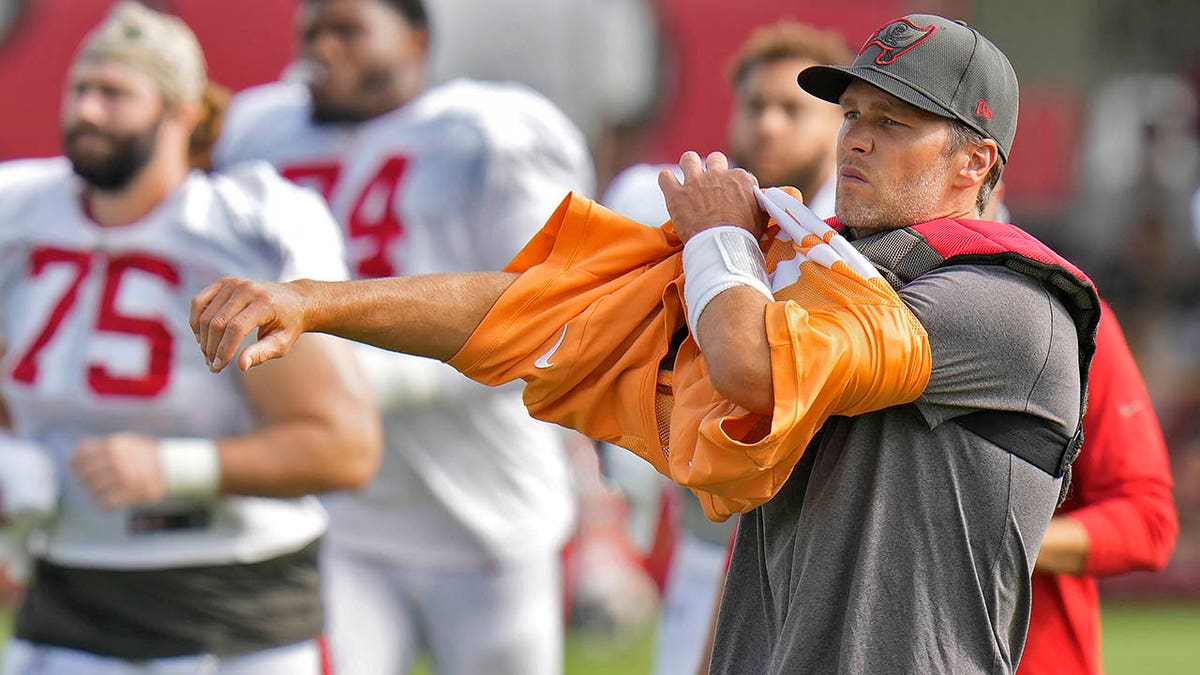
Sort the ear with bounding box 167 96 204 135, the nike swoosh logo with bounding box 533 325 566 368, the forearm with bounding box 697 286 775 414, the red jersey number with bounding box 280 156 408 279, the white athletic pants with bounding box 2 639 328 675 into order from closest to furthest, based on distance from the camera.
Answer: the forearm with bounding box 697 286 775 414, the nike swoosh logo with bounding box 533 325 566 368, the white athletic pants with bounding box 2 639 328 675, the ear with bounding box 167 96 204 135, the red jersey number with bounding box 280 156 408 279

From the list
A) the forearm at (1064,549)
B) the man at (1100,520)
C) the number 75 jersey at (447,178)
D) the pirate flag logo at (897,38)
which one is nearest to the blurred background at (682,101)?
the number 75 jersey at (447,178)

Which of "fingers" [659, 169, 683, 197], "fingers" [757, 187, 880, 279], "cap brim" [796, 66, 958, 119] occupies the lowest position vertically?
"fingers" [757, 187, 880, 279]

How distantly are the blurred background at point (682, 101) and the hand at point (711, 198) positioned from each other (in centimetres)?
511

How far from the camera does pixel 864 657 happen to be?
93.0 inches

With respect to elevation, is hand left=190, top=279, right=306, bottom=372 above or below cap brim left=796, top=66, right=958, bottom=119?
below

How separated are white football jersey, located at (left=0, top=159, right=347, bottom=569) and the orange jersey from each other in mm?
1278

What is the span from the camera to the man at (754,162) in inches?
173

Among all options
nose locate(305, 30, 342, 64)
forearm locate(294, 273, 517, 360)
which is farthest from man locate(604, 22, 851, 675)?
forearm locate(294, 273, 517, 360)

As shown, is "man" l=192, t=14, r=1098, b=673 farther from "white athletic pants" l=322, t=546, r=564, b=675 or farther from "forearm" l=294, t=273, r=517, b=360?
"white athletic pants" l=322, t=546, r=564, b=675

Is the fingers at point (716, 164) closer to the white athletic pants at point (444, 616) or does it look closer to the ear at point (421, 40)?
the white athletic pants at point (444, 616)

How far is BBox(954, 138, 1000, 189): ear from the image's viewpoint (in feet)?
8.18

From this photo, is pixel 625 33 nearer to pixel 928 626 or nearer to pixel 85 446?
pixel 85 446

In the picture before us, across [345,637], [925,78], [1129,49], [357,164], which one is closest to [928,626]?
[925,78]

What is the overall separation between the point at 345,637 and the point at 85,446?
1233 mm
